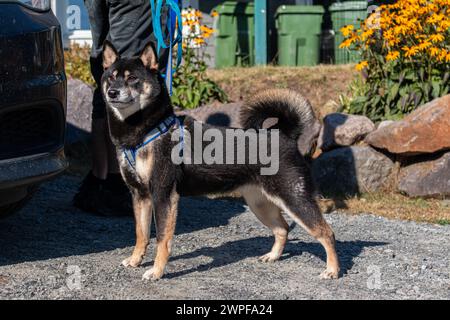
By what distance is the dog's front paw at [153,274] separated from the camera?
4.24m

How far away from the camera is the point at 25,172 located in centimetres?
418

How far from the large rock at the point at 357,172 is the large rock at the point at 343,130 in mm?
230

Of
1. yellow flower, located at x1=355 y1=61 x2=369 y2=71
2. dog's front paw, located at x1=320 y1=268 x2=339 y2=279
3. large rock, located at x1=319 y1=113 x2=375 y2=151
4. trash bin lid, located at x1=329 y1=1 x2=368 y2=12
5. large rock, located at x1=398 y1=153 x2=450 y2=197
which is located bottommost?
large rock, located at x1=398 y1=153 x2=450 y2=197

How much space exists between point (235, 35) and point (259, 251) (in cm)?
732

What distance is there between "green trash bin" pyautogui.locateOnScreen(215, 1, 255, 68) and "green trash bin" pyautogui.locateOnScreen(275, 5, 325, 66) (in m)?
0.61

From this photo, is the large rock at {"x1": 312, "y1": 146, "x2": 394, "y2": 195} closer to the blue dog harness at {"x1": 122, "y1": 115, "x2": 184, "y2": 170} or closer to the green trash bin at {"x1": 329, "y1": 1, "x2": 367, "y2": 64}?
the blue dog harness at {"x1": 122, "y1": 115, "x2": 184, "y2": 170}

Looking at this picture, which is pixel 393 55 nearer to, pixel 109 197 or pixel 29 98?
pixel 109 197

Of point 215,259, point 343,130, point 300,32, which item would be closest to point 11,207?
point 215,259

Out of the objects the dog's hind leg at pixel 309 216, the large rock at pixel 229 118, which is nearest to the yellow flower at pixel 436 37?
the large rock at pixel 229 118

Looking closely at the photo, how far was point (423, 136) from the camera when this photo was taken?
6.54 meters

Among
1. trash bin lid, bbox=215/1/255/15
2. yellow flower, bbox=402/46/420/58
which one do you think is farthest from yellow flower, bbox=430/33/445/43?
trash bin lid, bbox=215/1/255/15

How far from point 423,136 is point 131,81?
10.3ft

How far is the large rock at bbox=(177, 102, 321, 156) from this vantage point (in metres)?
6.73

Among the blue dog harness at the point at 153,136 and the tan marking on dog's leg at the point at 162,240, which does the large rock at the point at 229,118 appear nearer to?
the blue dog harness at the point at 153,136
